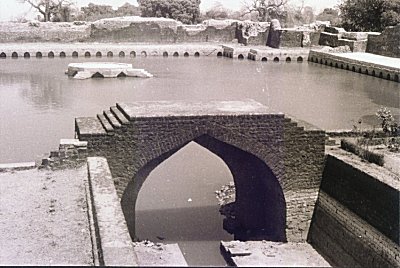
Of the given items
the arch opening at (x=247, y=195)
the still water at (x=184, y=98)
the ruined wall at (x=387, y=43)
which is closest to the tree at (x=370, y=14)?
the ruined wall at (x=387, y=43)

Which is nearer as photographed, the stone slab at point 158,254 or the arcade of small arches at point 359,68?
the stone slab at point 158,254

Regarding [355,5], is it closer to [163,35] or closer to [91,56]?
[163,35]

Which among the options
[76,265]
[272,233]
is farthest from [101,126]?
[76,265]

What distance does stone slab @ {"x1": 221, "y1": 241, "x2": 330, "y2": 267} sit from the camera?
392 inches

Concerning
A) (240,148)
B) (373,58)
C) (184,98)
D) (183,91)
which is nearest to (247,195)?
(240,148)

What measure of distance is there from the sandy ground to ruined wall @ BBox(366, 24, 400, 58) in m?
24.8

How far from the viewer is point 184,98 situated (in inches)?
839

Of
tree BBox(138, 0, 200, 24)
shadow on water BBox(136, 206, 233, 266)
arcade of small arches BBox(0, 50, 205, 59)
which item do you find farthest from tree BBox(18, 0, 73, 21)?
shadow on water BBox(136, 206, 233, 266)

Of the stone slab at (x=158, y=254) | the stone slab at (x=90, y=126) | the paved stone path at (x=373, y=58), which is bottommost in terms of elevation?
the stone slab at (x=158, y=254)

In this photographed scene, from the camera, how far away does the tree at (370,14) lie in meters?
36.7

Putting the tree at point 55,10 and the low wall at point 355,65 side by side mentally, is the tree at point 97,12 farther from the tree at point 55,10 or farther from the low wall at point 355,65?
the low wall at point 355,65

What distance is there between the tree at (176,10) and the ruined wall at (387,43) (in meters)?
21.5

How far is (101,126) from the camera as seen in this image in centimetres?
1069

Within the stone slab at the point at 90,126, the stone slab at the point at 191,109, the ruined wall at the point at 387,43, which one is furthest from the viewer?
the ruined wall at the point at 387,43
